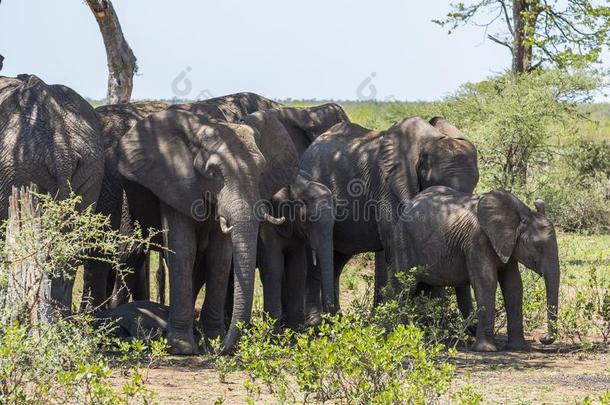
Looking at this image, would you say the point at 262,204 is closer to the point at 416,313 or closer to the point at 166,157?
the point at 166,157

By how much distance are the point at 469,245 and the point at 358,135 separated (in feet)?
8.33

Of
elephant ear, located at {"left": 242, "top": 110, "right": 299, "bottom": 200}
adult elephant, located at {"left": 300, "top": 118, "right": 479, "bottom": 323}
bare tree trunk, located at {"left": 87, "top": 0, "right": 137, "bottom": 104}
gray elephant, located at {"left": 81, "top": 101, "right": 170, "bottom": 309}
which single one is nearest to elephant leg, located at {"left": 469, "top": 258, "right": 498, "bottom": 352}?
adult elephant, located at {"left": 300, "top": 118, "right": 479, "bottom": 323}

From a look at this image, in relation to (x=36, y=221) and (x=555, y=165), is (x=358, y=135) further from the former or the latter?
(x=555, y=165)

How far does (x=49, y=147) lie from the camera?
11.4 m

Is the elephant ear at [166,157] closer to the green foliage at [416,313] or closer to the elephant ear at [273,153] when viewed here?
the elephant ear at [273,153]

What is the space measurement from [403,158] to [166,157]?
3.01 meters

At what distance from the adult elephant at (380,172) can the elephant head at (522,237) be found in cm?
114

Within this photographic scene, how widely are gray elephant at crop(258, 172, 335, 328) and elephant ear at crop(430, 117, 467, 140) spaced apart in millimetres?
1938

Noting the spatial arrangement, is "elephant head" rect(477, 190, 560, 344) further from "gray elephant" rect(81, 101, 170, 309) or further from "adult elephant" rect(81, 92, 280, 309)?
"gray elephant" rect(81, 101, 170, 309)

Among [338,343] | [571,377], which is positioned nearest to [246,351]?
[338,343]

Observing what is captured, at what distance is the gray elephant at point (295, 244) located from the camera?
12.5m

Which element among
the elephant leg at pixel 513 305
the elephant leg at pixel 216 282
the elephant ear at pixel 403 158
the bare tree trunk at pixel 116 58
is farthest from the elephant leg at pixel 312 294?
the bare tree trunk at pixel 116 58

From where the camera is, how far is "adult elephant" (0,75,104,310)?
11.3m

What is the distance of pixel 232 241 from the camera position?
11.1m
